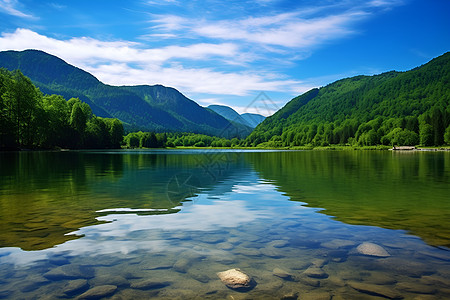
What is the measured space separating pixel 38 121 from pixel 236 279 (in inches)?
4943

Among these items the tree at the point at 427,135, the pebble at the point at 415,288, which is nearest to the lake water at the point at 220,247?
the pebble at the point at 415,288

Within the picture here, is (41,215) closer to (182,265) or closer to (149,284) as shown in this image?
(182,265)

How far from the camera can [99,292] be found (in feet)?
22.0

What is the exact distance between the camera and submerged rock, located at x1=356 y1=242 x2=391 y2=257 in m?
9.14

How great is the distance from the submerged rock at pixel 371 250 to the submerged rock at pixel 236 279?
4.01m

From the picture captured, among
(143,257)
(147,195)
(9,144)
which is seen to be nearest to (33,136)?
(9,144)

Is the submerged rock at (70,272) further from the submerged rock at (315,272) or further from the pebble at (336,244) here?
the pebble at (336,244)

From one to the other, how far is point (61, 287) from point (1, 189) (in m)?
20.4

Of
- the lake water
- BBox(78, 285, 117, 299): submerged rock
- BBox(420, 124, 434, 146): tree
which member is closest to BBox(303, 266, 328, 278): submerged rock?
the lake water

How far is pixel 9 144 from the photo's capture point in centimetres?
9725

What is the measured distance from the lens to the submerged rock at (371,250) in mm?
9141

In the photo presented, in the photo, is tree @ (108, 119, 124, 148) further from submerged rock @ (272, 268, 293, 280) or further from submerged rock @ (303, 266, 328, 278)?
submerged rock @ (303, 266, 328, 278)

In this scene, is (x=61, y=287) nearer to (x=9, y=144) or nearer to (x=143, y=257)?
(x=143, y=257)

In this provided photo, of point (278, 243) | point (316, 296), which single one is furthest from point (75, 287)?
point (278, 243)
